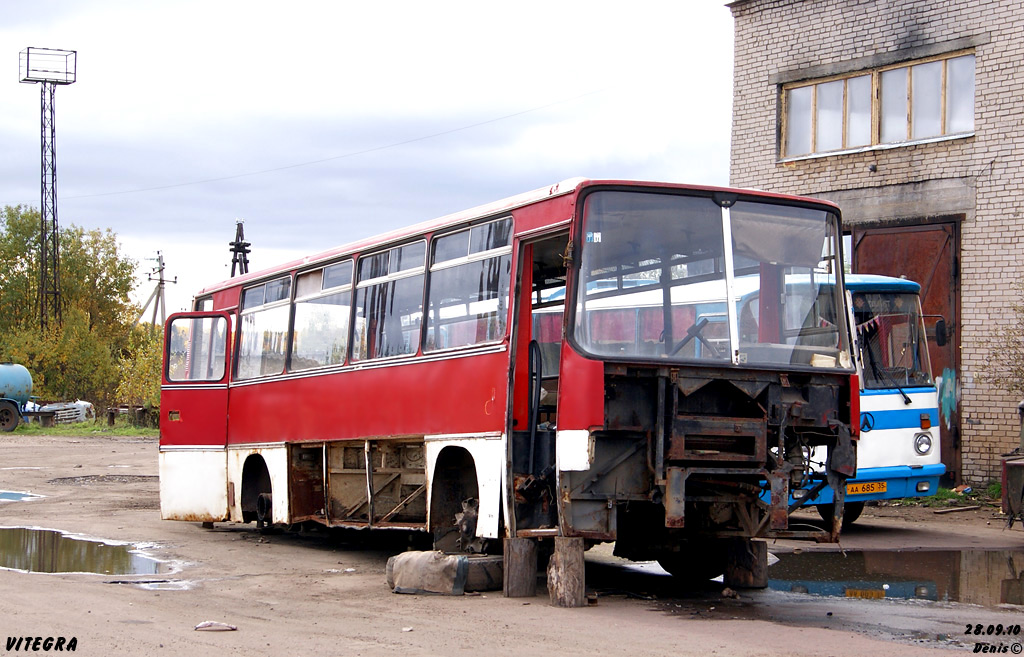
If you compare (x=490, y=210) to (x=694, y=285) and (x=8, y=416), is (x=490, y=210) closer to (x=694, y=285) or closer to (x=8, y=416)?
(x=694, y=285)

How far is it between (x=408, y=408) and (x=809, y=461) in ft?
12.6

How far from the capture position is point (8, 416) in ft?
141

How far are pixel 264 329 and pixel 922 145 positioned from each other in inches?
462

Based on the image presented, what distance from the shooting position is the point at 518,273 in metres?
9.44

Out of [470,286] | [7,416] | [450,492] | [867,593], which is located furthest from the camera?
[7,416]

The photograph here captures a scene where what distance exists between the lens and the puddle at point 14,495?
737 inches

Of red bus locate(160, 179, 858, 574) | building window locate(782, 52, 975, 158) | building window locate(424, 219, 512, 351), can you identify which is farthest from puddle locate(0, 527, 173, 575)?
building window locate(782, 52, 975, 158)

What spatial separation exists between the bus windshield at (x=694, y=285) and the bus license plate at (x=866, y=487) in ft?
17.4

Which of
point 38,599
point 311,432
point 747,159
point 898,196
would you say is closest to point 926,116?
point 898,196

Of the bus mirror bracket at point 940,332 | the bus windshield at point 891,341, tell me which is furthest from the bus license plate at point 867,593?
the bus mirror bracket at point 940,332

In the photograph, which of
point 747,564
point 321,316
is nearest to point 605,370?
point 747,564

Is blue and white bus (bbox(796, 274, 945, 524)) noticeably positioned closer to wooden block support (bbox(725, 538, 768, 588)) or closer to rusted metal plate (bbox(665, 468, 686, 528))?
wooden block support (bbox(725, 538, 768, 588))

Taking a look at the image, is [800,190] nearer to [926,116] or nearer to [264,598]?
[926,116]

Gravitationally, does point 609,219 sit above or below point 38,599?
above
